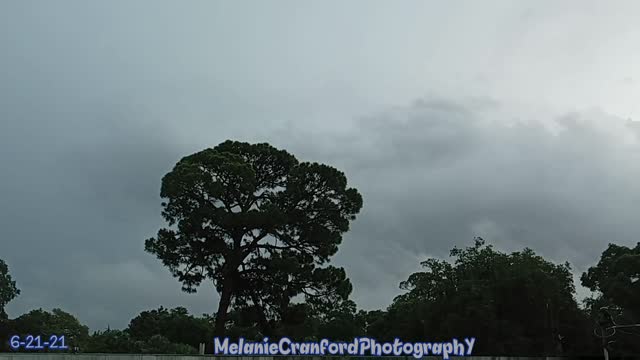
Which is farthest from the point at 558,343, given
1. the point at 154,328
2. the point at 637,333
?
the point at 154,328

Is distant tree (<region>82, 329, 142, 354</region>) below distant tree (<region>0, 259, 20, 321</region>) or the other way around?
below

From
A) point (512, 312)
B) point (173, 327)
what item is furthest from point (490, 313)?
point (173, 327)

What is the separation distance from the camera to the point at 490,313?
55.3 metres

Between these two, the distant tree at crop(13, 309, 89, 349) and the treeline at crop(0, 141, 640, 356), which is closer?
the treeline at crop(0, 141, 640, 356)

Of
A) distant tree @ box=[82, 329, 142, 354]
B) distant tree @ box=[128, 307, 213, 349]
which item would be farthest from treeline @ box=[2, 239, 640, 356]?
distant tree @ box=[128, 307, 213, 349]

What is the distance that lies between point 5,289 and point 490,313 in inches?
2046

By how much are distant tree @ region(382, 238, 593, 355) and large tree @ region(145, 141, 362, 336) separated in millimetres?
13684

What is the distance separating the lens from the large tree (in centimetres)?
4659

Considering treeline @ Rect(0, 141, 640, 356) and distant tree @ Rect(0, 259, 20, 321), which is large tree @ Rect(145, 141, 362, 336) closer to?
treeline @ Rect(0, 141, 640, 356)

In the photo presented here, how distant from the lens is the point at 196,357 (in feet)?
117

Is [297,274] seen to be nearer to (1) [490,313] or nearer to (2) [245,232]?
(2) [245,232]

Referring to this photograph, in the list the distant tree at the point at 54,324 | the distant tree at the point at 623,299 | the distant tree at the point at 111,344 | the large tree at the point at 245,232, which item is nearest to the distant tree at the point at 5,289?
the distant tree at the point at 54,324

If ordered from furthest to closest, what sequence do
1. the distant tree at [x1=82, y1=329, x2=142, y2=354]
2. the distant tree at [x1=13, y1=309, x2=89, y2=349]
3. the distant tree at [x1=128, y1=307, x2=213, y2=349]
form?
the distant tree at [x1=128, y1=307, x2=213, y2=349], the distant tree at [x1=13, y1=309, x2=89, y2=349], the distant tree at [x1=82, y1=329, x2=142, y2=354]

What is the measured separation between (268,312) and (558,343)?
23383mm
